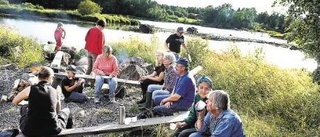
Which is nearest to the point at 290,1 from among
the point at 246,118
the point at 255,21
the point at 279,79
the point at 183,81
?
the point at 279,79

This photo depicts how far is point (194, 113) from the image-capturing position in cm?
484

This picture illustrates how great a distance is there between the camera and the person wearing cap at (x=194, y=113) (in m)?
4.65

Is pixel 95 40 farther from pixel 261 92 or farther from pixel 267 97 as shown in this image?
pixel 267 97

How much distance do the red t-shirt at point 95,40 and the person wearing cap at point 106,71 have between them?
122cm

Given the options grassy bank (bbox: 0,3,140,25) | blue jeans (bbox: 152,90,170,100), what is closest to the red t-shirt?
blue jeans (bbox: 152,90,170,100)

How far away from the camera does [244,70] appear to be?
28.0ft

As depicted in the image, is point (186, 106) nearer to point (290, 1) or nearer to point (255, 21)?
point (290, 1)

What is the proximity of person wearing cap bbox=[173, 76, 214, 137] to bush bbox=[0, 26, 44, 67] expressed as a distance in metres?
6.93

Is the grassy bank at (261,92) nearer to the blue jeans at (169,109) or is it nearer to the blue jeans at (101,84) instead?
the blue jeans at (169,109)

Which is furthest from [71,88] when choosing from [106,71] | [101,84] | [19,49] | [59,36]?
[59,36]

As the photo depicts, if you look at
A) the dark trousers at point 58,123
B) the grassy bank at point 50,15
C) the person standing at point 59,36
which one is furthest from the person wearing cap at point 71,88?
the grassy bank at point 50,15

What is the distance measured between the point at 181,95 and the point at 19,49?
754 cm

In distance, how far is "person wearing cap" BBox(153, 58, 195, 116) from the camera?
18.0ft

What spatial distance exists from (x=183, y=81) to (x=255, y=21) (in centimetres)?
7269
